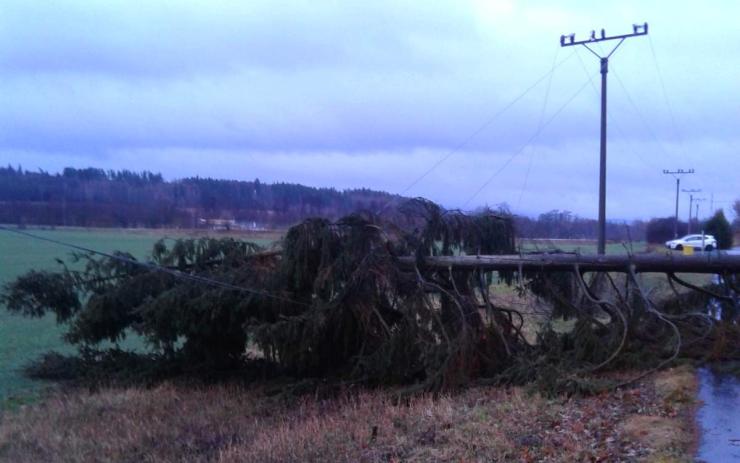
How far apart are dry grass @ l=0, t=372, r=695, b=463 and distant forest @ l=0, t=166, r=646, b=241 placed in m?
3.21

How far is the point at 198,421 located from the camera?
36.2 ft

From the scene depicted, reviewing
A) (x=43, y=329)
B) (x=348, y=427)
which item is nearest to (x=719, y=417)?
(x=348, y=427)

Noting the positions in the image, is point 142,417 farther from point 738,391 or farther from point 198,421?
point 738,391

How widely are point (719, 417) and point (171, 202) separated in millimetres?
12887

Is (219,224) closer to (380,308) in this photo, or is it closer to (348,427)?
(380,308)

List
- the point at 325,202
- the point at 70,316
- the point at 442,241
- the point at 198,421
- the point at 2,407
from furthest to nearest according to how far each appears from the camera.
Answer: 1. the point at 325,202
2. the point at 70,316
3. the point at 442,241
4. the point at 2,407
5. the point at 198,421

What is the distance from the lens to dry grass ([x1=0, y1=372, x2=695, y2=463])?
716 cm

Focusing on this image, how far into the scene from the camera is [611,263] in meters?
12.4

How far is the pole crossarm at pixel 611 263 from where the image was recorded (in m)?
12.1

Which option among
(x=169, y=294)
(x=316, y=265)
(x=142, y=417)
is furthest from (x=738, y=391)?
(x=169, y=294)

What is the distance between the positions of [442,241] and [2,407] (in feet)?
25.0

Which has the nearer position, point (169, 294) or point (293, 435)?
point (293, 435)

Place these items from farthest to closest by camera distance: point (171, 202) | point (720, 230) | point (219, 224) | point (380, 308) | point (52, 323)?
1. point (720, 230)
2. point (52, 323)
3. point (171, 202)
4. point (219, 224)
5. point (380, 308)

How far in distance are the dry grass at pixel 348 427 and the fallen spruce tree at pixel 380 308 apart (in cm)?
95
